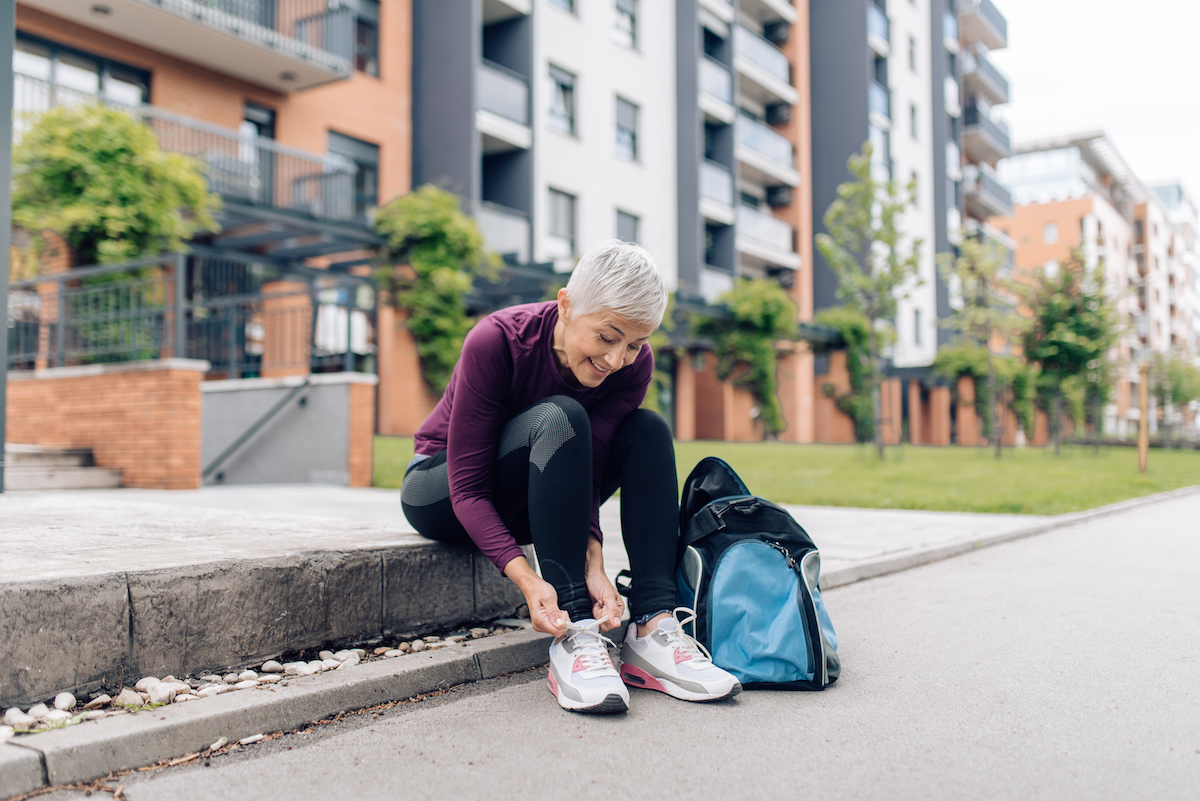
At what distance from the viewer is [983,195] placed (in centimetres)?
4331

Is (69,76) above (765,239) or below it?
below

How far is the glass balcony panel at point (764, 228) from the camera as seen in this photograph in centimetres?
2730

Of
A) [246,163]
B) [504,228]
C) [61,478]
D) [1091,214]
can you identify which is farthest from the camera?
[1091,214]

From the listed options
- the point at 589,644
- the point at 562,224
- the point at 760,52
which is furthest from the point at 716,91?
the point at 589,644

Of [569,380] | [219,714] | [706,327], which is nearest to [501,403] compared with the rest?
[569,380]

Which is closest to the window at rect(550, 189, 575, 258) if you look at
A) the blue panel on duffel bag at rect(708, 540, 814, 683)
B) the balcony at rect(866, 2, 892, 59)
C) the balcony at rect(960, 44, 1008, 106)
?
the balcony at rect(866, 2, 892, 59)

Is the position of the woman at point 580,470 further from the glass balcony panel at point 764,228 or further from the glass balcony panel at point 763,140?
the glass balcony panel at point 763,140

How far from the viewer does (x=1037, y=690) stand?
2855 millimetres

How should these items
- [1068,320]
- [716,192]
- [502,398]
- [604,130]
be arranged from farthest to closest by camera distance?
[716,192], [604,130], [1068,320], [502,398]

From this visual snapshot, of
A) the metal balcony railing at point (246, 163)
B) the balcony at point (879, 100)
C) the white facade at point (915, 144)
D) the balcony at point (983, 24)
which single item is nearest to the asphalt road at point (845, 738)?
the metal balcony railing at point (246, 163)

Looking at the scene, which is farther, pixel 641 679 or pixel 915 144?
pixel 915 144

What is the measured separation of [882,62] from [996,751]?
36.4m

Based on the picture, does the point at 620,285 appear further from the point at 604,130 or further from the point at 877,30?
the point at 877,30

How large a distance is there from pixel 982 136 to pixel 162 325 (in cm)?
4275
